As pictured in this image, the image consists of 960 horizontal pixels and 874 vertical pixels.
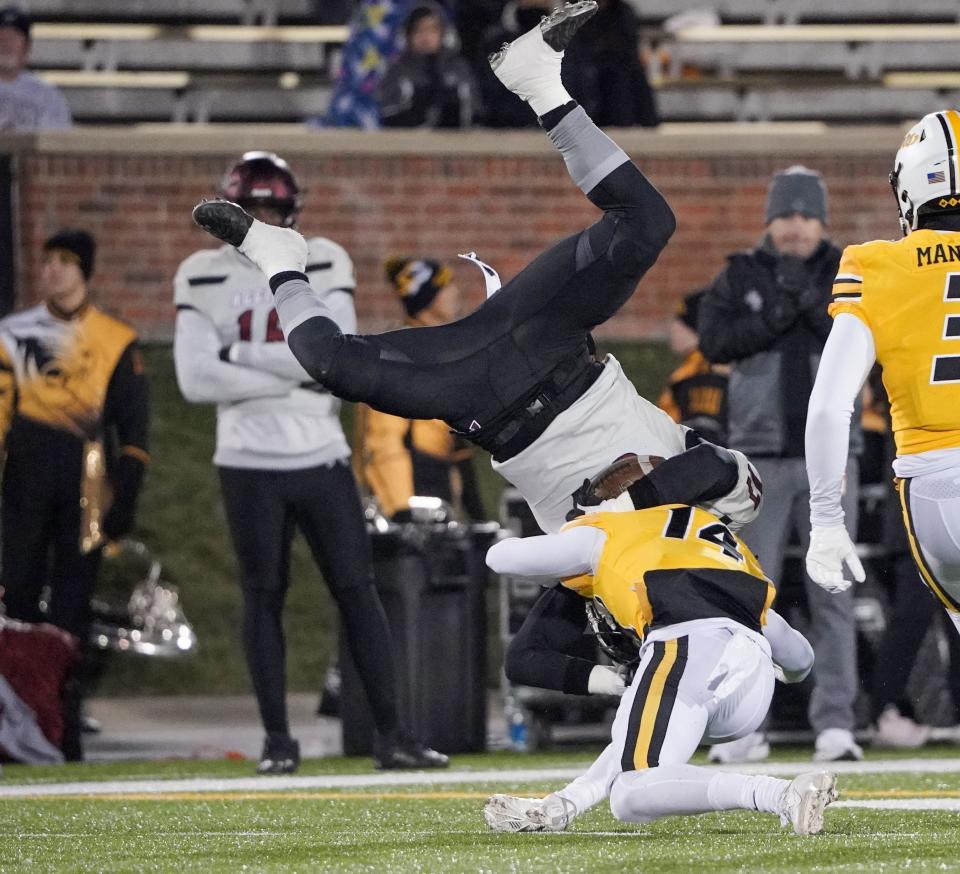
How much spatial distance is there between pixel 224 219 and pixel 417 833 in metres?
1.54

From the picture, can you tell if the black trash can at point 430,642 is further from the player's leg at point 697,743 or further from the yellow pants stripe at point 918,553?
the player's leg at point 697,743

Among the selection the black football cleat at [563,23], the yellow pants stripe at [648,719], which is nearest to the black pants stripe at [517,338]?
the black football cleat at [563,23]

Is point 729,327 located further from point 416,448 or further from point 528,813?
point 528,813

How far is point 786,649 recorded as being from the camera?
14.7 feet

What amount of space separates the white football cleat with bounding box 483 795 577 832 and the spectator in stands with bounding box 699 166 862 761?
2.32 m

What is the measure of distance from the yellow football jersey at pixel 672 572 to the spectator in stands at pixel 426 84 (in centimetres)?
683

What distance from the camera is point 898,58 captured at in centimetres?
1396

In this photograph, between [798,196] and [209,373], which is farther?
[798,196]

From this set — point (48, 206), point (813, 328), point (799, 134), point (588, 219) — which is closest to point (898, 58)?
point (799, 134)

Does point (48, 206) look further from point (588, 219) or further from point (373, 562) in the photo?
point (373, 562)

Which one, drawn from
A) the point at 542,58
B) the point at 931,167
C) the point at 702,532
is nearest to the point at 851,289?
the point at 931,167

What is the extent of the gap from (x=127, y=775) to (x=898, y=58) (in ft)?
29.4

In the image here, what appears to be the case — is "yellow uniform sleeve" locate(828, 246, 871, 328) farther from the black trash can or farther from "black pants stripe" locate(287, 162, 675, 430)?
the black trash can

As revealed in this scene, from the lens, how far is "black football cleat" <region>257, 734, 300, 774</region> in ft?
21.7
